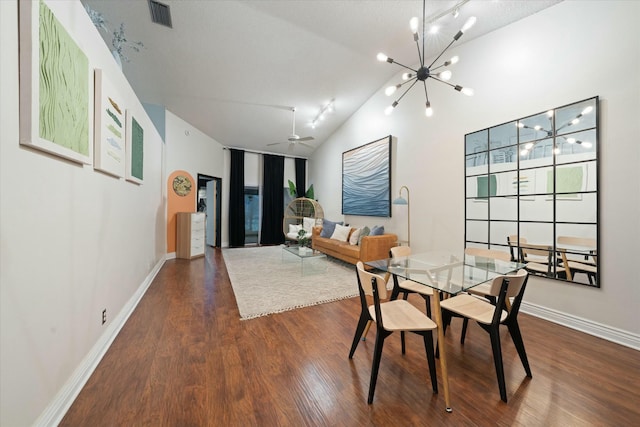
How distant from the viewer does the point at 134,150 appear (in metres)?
2.71

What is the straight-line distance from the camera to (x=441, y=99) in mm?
3654

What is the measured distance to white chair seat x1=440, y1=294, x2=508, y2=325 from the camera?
5.39 feet

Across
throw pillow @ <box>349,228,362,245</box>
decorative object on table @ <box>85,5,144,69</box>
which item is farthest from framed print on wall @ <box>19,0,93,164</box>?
throw pillow @ <box>349,228,362,245</box>

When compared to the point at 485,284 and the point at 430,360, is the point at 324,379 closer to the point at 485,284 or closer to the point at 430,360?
the point at 430,360

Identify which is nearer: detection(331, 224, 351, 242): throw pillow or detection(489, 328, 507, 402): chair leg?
detection(489, 328, 507, 402): chair leg

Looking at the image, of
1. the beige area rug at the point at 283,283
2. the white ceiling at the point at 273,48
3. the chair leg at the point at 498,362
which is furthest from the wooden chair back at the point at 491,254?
the white ceiling at the point at 273,48

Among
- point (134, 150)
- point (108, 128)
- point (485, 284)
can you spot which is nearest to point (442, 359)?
point (485, 284)

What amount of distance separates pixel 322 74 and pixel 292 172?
424cm

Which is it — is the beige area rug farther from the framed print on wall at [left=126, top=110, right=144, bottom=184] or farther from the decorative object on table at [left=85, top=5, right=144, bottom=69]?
the decorative object on table at [left=85, top=5, right=144, bottom=69]

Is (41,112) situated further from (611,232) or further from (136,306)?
(611,232)

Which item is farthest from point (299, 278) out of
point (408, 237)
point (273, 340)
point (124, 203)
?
point (124, 203)

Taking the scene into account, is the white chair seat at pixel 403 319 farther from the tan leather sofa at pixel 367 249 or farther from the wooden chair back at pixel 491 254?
the tan leather sofa at pixel 367 249

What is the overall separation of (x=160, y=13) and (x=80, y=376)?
3.81 metres

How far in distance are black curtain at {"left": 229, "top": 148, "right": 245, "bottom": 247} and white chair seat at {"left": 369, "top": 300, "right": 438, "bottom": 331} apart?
599 centimetres
